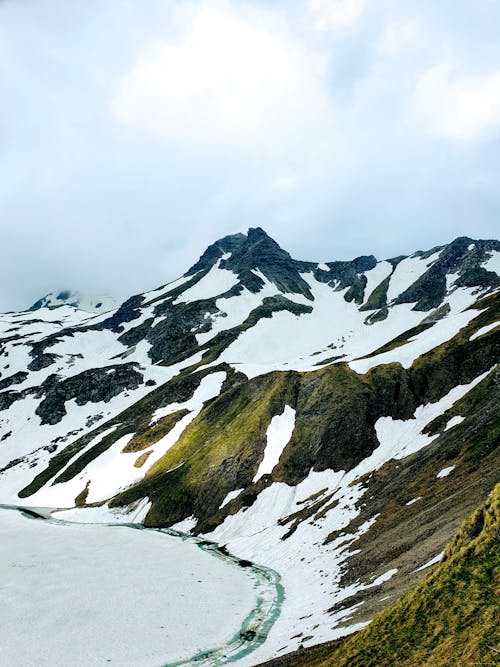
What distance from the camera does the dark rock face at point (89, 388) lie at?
171 m

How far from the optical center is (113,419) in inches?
5935

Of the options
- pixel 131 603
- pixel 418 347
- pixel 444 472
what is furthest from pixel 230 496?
pixel 418 347

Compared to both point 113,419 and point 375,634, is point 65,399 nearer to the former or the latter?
point 113,419

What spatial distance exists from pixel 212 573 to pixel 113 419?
4345 inches

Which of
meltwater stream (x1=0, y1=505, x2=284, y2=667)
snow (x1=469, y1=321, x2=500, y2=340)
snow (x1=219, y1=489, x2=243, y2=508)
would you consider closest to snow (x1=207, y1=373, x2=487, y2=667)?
meltwater stream (x1=0, y1=505, x2=284, y2=667)

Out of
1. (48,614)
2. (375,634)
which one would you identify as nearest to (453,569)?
(375,634)

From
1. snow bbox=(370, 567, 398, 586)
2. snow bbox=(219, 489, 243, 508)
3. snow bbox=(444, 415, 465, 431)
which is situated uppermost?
snow bbox=(219, 489, 243, 508)

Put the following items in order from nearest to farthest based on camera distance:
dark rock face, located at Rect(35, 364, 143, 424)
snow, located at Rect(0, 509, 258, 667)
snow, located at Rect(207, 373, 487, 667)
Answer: snow, located at Rect(207, 373, 487, 667) < snow, located at Rect(0, 509, 258, 667) < dark rock face, located at Rect(35, 364, 143, 424)

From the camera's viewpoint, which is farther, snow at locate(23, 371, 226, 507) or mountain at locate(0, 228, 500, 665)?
snow at locate(23, 371, 226, 507)

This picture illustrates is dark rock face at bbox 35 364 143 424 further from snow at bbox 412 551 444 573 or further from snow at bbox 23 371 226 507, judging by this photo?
snow at bbox 412 551 444 573

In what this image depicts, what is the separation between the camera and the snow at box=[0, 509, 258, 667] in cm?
3112

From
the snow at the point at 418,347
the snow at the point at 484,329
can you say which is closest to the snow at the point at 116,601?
the snow at the point at 418,347

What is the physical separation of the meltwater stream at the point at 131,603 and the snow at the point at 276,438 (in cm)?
1691

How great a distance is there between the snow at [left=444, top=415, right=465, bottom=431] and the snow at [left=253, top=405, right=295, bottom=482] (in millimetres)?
29787
